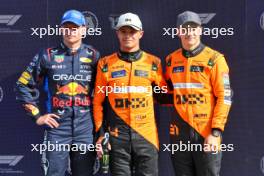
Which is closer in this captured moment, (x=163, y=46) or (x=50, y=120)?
(x=50, y=120)

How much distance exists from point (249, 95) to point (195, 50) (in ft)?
3.42

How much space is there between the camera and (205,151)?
8.96 ft

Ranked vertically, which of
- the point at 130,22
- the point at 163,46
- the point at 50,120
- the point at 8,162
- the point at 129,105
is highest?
the point at 130,22

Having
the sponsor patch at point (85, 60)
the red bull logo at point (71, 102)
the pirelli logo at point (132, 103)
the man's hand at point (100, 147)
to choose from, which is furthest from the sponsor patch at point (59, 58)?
the man's hand at point (100, 147)

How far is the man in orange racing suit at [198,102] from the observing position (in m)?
2.73

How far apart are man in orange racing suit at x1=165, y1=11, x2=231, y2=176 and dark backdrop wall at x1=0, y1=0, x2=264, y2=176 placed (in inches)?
28.4

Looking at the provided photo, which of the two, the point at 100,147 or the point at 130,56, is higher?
the point at 130,56

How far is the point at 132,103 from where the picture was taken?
9.47 feet

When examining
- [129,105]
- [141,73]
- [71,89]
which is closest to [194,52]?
[141,73]

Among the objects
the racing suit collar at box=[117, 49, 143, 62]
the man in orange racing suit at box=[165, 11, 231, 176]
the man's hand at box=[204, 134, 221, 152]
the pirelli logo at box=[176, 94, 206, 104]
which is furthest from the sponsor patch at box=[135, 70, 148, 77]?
the man's hand at box=[204, 134, 221, 152]

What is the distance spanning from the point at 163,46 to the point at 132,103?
37.8 inches

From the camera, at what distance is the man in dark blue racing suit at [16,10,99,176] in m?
2.99

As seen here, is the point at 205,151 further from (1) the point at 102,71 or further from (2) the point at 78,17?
(2) the point at 78,17

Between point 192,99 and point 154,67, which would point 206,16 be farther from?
point 192,99
